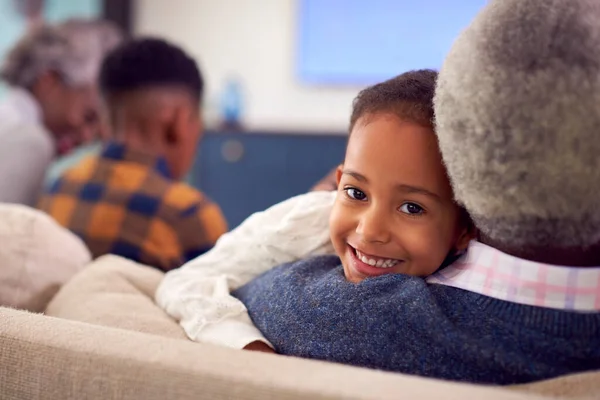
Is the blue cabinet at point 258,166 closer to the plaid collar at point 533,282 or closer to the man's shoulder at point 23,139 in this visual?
the man's shoulder at point 23,139

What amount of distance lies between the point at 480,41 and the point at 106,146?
54.3 inches

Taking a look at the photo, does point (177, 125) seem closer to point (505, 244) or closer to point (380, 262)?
point (380, 262)

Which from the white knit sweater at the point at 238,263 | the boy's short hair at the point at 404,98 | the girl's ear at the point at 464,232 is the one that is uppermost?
the boy's short hair at the point at 404,98

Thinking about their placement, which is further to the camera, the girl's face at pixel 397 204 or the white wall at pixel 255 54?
the white wall at pixel 255 54

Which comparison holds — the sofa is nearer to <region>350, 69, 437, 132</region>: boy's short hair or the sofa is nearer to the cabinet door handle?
<region>350, 69, 437, 132</region>: boy's short hair

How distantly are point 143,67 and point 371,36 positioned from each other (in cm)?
196

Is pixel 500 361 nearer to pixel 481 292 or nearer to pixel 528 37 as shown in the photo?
pixel 481 292

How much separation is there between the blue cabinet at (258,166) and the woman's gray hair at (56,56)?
111 centimetres

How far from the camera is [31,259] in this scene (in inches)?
47.3

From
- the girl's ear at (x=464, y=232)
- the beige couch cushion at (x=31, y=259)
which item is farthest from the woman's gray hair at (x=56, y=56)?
the girl's ear at (x=464, y=232)

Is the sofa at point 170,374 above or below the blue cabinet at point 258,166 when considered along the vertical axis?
above

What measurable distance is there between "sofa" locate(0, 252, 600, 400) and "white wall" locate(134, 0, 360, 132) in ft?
10.1

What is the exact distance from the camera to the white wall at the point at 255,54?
3.93 metres

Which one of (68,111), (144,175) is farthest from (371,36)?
(144,175)
